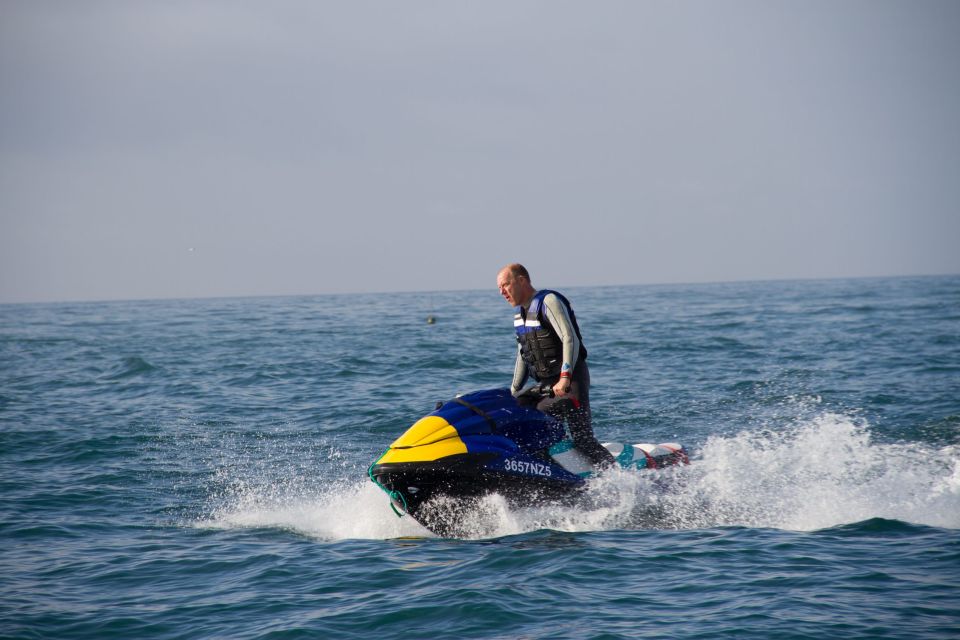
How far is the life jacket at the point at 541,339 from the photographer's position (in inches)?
293

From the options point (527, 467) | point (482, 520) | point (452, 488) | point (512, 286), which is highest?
point (512, 286)

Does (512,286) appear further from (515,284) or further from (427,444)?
(427,444)

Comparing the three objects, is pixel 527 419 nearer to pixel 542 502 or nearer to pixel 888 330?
pixel 542 502

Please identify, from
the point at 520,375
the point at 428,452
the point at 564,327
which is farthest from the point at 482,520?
the point at 564,327

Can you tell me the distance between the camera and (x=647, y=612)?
549cm

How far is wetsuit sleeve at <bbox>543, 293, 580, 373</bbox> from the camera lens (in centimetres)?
725

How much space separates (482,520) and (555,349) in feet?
5.39

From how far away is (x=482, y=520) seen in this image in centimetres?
720

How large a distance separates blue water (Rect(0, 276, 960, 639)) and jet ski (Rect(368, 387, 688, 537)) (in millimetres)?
297

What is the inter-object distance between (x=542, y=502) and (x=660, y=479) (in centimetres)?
157

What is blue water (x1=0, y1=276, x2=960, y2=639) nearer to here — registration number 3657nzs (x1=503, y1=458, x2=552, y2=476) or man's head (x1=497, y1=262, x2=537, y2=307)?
registration number 3657nzs (x1=503, y1=458, x2=552, y2=476)

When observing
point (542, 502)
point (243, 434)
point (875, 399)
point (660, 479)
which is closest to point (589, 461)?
point (542, 502)

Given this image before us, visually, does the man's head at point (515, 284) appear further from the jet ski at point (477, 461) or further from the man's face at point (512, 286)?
the jet ski at point (477, 461)

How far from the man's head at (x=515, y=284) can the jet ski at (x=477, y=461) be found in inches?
33.4
